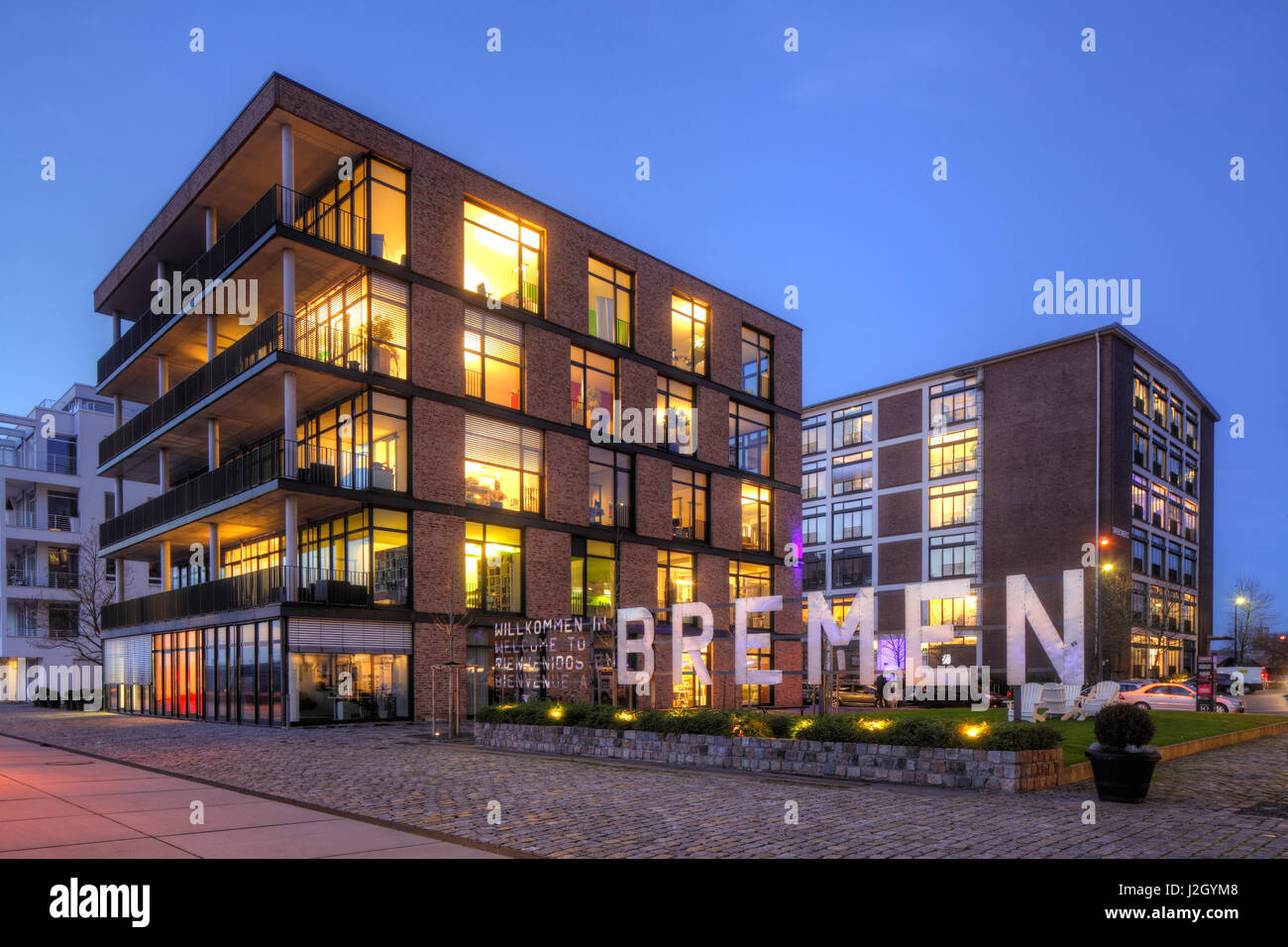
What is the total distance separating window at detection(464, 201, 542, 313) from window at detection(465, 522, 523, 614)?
8725 millimetres

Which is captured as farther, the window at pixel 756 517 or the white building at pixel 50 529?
the white building at pixel 50 529

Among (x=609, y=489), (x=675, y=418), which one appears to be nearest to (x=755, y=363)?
(x=675, y=418)

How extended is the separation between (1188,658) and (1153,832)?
270ft

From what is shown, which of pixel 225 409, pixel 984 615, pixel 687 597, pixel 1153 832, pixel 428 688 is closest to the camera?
pixel 1153 832

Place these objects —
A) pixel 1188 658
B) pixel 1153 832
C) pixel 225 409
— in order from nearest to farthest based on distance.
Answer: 1. pixel 1153 832
2. pixel 225 409
3. pixel 1188 658

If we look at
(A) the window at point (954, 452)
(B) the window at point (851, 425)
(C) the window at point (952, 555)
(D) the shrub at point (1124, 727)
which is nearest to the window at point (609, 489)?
(D) the shrub at point (1124, 727)

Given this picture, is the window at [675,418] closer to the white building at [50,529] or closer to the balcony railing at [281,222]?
the balcony railing at [281,222]

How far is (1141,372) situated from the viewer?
7244 centimetres

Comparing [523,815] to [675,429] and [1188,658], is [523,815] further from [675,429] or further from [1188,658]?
[1188,658]

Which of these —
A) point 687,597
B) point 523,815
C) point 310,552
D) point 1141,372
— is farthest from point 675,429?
point 1141,372

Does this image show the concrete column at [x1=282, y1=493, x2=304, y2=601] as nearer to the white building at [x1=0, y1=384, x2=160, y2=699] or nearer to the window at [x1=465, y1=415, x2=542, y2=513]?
the window at [x1=465, y1=415, x2=542, y2=513]

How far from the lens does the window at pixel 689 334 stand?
43.2 m

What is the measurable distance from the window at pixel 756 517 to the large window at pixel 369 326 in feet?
65.3

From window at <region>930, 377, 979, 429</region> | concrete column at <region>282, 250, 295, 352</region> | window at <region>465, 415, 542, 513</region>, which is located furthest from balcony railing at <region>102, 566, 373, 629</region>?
window at <region>930, 377, 979, 429</region>
